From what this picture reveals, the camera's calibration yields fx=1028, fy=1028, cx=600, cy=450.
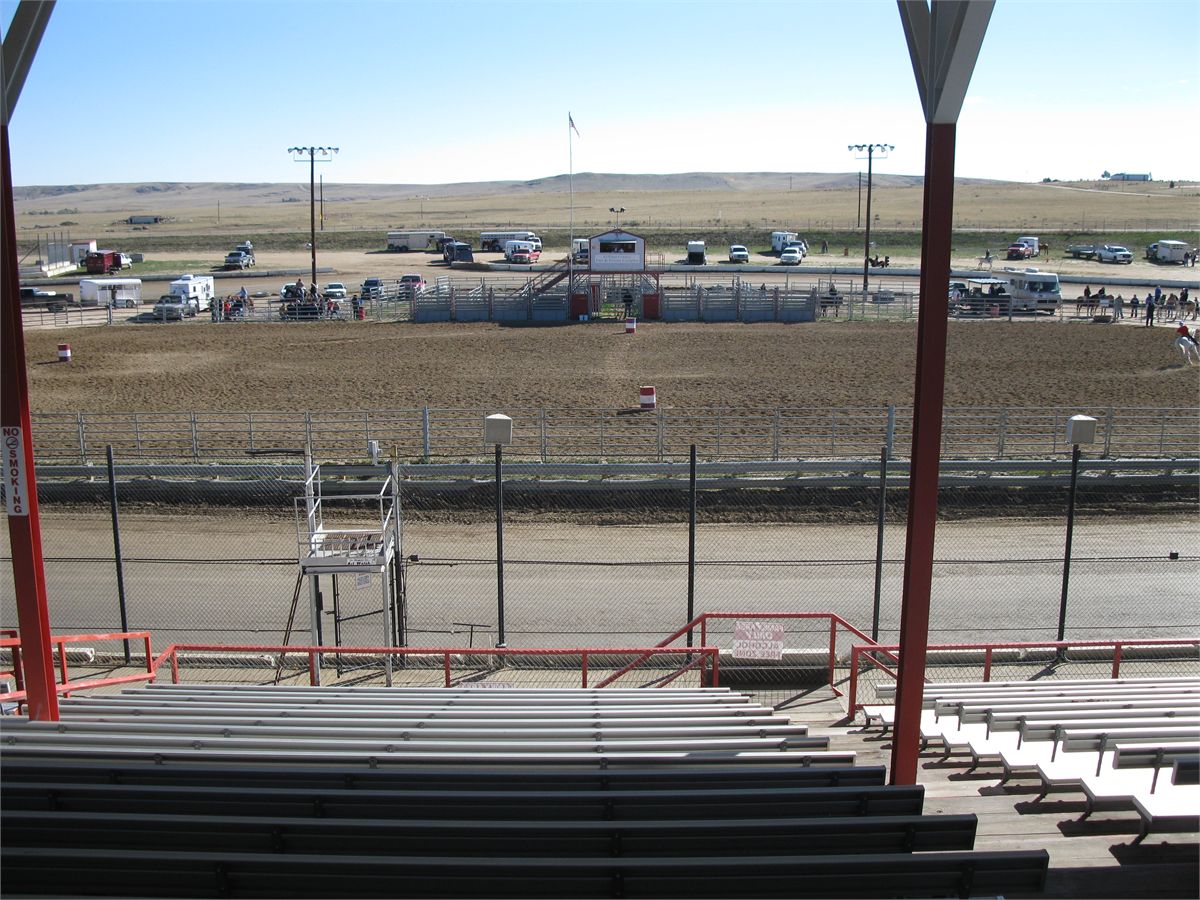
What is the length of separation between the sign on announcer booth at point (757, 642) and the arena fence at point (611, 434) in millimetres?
9976

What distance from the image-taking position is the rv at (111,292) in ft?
173

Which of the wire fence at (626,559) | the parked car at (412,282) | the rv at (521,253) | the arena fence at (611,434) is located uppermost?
the rv at (521,253)

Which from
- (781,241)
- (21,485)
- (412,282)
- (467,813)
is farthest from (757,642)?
(781,241)

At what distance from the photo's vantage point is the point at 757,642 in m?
11.4

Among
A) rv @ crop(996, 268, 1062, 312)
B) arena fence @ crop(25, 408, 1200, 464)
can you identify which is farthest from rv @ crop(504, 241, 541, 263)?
arena fence @ crop(25, 408, 1200, 464)

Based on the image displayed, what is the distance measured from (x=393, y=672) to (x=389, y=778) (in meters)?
7.49

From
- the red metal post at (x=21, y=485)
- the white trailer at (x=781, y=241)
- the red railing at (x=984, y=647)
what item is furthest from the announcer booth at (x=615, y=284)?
the red metal post at (x=21, y=485)

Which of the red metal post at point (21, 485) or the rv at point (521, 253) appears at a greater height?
the rv at point (521, 253)

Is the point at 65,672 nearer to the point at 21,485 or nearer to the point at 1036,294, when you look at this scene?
the point at 21,485

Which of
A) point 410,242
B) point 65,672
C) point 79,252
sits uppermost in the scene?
point 410,242

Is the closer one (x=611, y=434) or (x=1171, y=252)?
(x=611, y=434)

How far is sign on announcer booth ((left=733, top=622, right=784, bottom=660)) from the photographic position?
11422 millimetres

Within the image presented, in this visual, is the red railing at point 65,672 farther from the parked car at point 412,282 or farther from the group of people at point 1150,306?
the parked car at point 412,282

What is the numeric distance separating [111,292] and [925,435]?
53906mm
